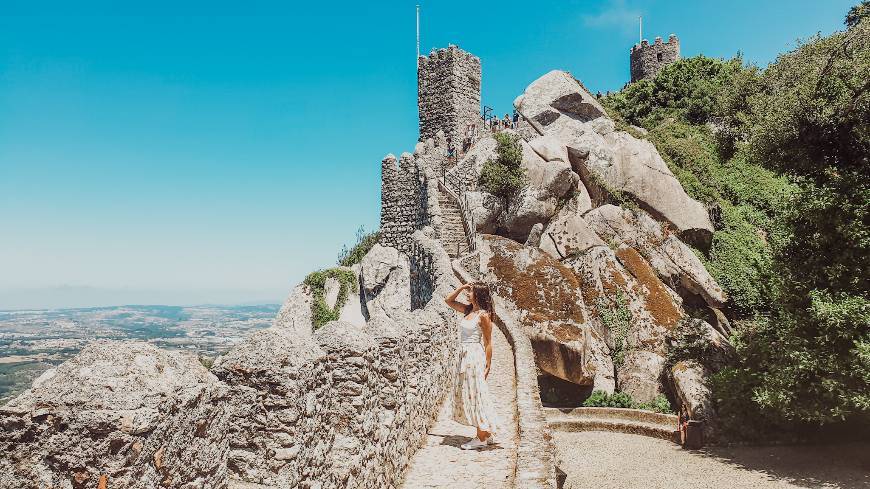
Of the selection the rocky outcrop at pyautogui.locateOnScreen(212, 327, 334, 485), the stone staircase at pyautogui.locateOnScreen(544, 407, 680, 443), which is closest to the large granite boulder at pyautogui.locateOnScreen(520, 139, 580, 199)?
the stone staircase at pyautogui.locateOnScreen(544, 407, 680, 443)

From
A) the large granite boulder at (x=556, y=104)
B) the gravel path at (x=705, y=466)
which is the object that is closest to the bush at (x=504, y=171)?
the large granite boulder at (x=556, y=104)

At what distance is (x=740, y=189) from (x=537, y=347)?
606 inches

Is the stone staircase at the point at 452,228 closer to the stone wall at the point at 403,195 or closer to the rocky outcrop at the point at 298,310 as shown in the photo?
the stone wall at the point at 403,195

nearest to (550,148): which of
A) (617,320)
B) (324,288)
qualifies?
(617,320)

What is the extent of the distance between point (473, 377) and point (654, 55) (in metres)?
51.5

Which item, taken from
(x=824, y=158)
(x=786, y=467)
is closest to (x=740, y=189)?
(x=824, y=158)

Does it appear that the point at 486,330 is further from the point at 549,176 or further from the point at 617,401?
the point at 549,176

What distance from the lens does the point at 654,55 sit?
51156 mm

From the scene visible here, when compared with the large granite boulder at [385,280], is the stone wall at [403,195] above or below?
above

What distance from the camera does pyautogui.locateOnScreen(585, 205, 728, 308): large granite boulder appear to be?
67.6 ft

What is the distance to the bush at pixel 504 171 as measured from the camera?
24266 mm

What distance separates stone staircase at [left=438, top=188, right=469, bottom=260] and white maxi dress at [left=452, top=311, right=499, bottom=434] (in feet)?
44.5

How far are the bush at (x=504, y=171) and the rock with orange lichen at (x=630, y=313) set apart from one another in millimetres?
5219

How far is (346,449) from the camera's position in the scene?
4.61m
